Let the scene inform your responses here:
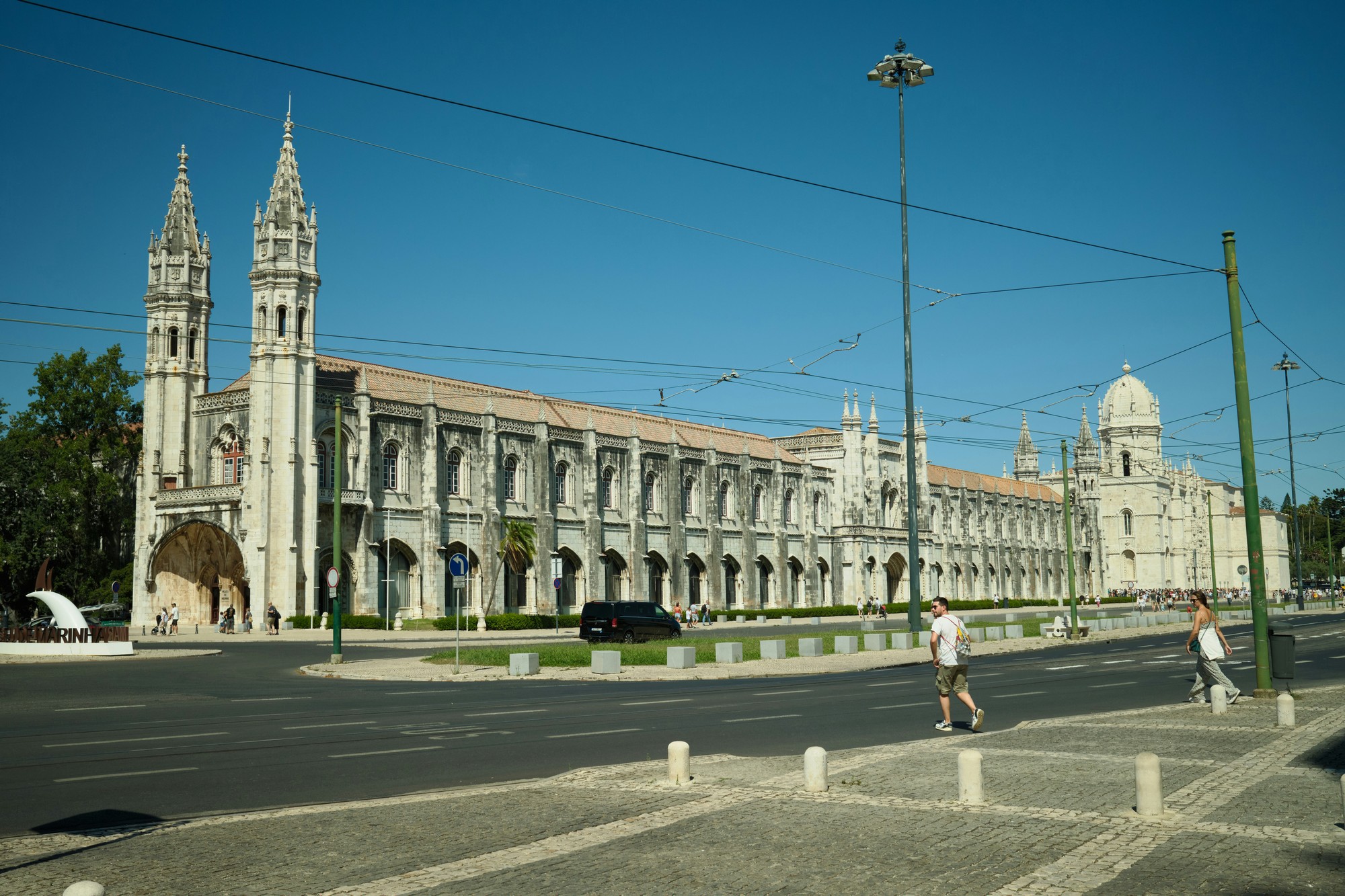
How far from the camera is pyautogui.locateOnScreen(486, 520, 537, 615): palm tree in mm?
56456

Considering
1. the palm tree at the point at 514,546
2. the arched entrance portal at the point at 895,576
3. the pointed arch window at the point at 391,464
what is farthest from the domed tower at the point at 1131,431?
the pointed arch window at the point at 391,464

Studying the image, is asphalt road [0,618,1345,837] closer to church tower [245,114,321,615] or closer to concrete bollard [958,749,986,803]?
concrete bollard [958,749,986,803]

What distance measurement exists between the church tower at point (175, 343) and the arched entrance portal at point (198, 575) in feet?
8.60

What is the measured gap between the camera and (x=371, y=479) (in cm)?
5338

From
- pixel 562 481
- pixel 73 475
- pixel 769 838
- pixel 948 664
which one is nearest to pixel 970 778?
pixel 769 838

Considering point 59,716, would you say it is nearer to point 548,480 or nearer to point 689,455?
point 548,480

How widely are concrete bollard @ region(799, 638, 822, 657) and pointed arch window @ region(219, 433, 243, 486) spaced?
30.9 meters

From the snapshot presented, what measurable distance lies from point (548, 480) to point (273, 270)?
57.5ft

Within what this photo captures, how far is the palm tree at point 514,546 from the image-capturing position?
56.5m

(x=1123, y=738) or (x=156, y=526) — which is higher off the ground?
(x=156, y=526)

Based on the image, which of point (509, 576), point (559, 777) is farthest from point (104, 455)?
point (559, 777)

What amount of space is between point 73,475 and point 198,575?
10503 mm

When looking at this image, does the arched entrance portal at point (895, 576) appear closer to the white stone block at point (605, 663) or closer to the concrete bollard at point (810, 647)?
the concrete bollard at point (810, 647)

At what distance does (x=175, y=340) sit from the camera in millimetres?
55188
